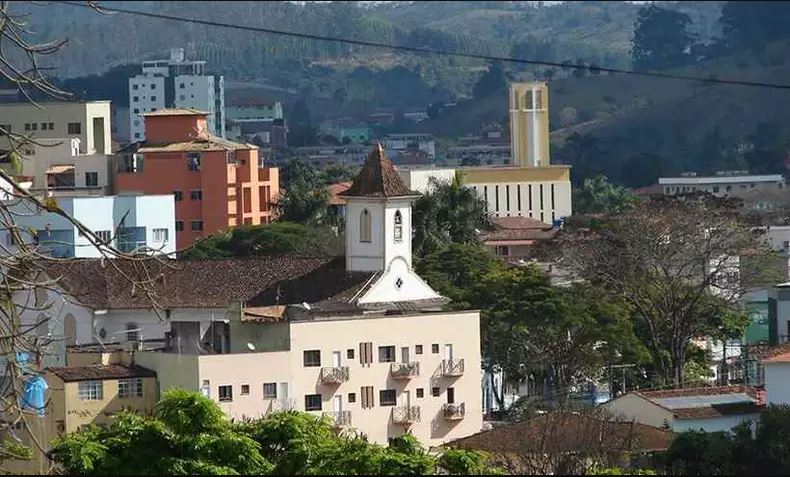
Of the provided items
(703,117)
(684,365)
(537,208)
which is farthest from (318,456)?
(703,117)

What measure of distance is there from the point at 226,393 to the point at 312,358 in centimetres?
242

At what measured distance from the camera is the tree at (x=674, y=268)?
5184 centimetres

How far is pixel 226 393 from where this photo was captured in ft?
130

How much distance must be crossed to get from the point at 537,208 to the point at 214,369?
57.8 meters

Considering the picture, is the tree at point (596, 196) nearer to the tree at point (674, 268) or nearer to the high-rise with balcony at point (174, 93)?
the high-rise with balcony at point (174, 93)

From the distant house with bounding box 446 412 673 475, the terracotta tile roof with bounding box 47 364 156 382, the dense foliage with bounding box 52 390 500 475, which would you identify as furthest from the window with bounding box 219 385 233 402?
the dense foliage with bounding box 52 390 500 475

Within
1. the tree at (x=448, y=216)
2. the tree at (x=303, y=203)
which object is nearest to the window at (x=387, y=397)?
the tree at (x=448, y=216)

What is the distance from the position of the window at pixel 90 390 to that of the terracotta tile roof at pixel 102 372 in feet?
0.30

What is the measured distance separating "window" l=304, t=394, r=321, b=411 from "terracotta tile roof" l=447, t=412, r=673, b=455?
320 cm

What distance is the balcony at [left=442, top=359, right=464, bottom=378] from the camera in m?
43.7

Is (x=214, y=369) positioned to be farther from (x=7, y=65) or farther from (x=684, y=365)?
(x=7, y=65)

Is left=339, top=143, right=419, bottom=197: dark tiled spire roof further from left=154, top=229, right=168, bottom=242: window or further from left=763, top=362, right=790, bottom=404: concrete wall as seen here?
left=154, top=229, right=168, bottom=242: window

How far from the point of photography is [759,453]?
36.1 metres

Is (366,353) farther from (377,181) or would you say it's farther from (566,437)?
(566,437)
